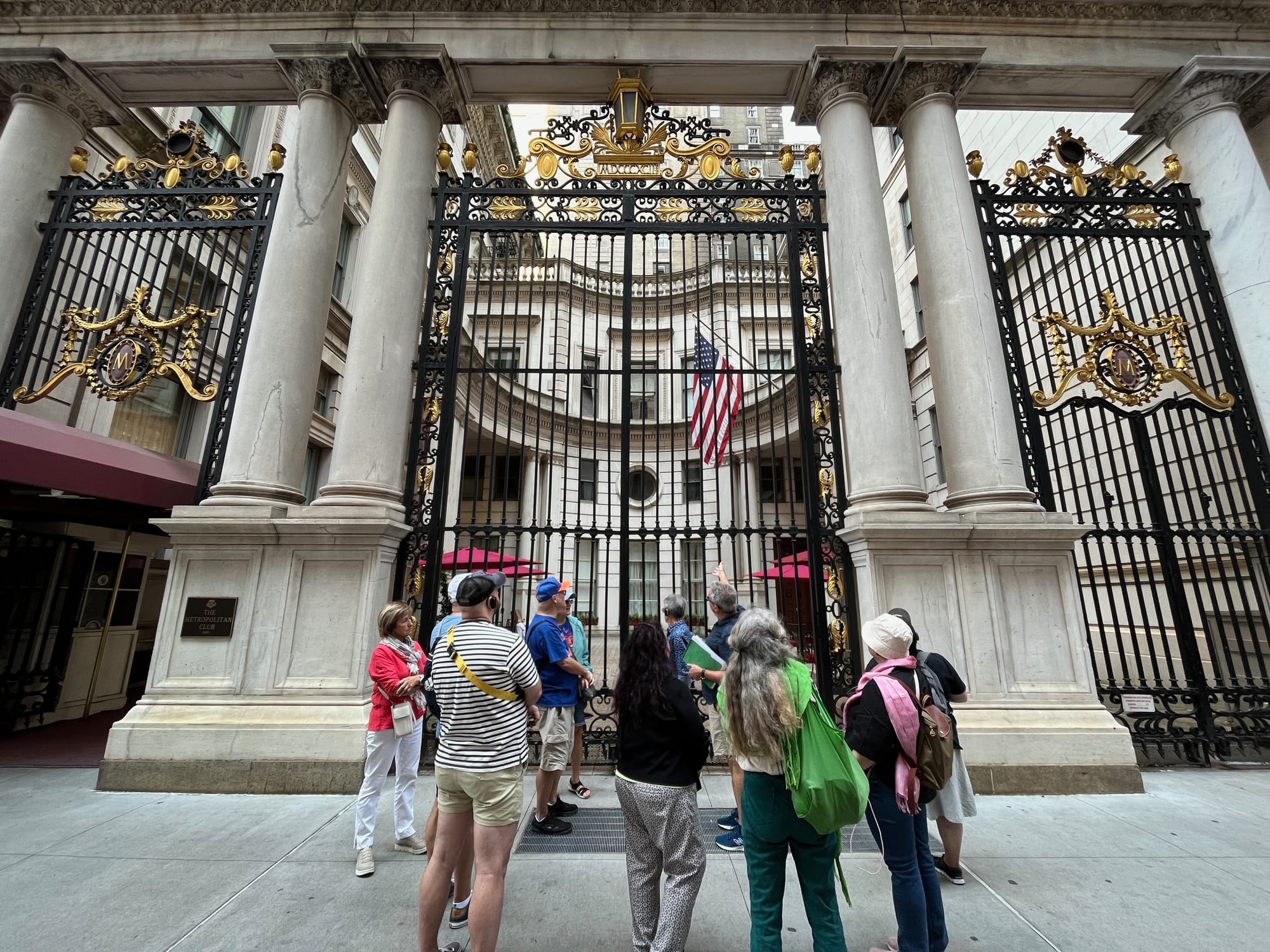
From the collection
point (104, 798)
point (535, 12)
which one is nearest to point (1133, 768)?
point (104, 798)

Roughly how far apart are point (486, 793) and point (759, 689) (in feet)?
5.08

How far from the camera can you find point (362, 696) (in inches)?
243

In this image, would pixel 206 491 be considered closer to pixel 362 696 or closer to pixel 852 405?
pixel 362 696

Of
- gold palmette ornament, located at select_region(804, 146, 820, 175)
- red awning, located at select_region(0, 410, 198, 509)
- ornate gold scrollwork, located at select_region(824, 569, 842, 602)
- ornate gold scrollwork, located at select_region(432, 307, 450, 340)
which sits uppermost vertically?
gold palmette ornament, located at select_region(804, 146, 820, 175)

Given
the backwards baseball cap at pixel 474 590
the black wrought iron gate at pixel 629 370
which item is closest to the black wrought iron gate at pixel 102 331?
the black wrought iron gate at pixel 629 370

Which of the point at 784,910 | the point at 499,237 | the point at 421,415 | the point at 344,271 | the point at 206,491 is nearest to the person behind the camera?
the point at 784,910

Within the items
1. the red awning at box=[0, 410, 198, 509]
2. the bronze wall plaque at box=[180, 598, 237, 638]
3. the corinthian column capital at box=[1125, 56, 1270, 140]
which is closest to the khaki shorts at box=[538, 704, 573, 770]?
the bronze wall plaque at box=[180, 598, 237, 638]

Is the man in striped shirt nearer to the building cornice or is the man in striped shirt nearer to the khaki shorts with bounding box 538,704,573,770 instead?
the khaki shorts with bounding box 538,704,573,770

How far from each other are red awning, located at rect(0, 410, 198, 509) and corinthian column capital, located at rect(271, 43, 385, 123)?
5.71m

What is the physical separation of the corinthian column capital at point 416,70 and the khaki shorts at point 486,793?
31.2ft

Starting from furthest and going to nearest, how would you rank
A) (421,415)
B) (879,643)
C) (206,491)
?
(421,415)
(206,491)
(879,643)

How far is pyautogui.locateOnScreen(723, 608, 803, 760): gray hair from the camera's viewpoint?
271 centimetres

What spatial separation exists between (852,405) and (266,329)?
7.62 m

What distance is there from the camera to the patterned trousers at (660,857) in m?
2.91
